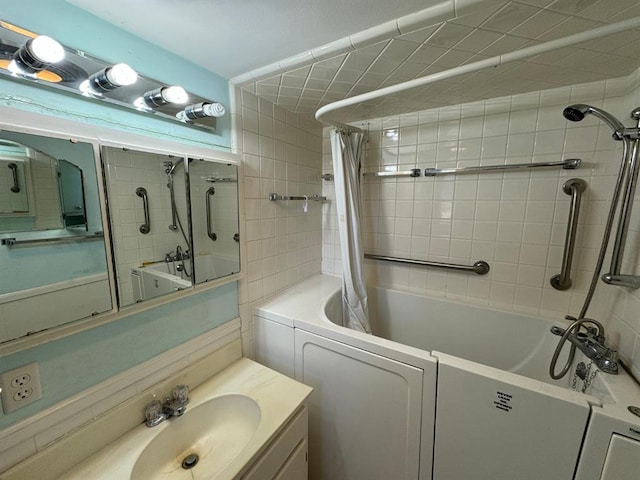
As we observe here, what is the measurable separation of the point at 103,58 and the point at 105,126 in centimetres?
21

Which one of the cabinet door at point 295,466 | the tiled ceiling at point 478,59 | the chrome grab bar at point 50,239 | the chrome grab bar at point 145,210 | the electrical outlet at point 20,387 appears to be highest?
the tiled ceiling at point 478,59

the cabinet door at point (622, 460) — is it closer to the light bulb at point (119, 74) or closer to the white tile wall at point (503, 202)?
the white tile wall at point (503, 202)

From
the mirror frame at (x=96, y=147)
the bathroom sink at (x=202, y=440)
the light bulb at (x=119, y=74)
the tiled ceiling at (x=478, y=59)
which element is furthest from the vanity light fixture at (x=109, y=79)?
the bathroom sink at (x=202, y=440)

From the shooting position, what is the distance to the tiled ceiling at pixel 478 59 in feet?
2.57

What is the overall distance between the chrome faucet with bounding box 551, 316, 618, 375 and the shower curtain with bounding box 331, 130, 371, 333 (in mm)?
989

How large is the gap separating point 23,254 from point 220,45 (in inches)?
36.3

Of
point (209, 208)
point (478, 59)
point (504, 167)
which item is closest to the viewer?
point (478, 59)

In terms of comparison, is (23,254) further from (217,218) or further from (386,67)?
(386,67)

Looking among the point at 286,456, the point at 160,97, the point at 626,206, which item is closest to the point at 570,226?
the point at 626,206

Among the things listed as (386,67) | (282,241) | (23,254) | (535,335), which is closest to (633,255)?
(535,335)

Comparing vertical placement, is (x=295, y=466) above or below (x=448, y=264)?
below

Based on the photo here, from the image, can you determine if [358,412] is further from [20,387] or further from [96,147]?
[96,147]

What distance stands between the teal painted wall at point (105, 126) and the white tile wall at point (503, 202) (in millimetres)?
1228

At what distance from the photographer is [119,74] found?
0.72 m
